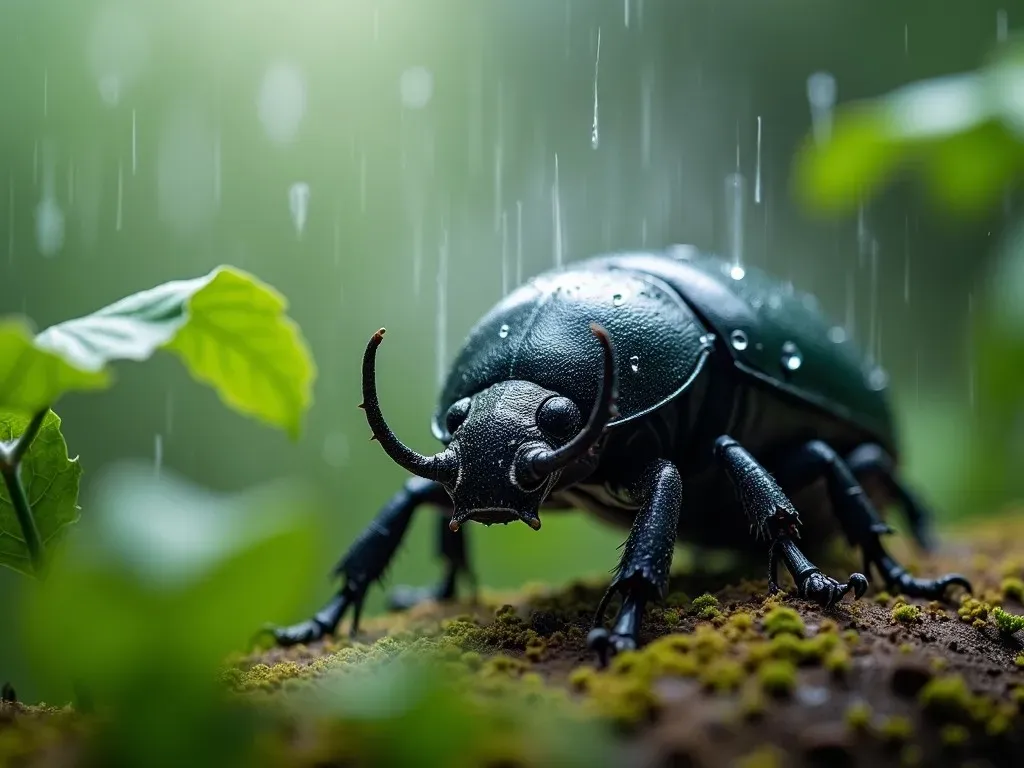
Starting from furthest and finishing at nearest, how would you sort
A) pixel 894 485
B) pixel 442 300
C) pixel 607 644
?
pixel 442 300, pixel 894 485, pixel 607 644

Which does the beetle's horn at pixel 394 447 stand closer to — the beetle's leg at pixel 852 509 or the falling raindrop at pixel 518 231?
the beetle's leg at pixel 852 509

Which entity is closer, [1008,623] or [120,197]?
[1008,623]

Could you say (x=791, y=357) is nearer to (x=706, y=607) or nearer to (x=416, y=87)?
(x=706, y=607)

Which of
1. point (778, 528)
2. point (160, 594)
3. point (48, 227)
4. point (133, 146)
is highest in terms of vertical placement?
point (133, 146)

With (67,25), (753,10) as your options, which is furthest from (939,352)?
(67,25)

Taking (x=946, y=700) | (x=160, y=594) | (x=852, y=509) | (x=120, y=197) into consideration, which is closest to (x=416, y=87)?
(x=120, y=197)

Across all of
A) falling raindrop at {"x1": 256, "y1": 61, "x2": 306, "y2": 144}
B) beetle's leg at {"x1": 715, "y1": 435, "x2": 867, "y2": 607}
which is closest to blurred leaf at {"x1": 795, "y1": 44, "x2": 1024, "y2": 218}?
beetle's leg at {"x1": 715, "y1": 435, "x2": 867, "y2": 607}

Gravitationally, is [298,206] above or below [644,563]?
above
